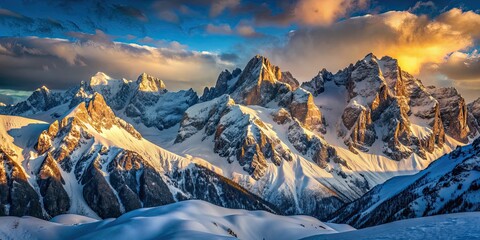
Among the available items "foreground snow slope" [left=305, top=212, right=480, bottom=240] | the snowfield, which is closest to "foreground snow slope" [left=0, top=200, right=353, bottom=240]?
the snowfield

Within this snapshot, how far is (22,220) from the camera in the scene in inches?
6860

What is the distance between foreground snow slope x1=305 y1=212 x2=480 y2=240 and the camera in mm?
44812

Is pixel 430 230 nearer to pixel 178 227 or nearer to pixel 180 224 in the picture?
pixel 178 227

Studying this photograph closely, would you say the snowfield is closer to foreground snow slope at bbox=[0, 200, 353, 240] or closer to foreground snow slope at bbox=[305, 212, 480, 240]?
foreground snow slope at bbox=[0, 200, 353, 240]

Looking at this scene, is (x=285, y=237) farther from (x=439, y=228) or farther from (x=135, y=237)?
(x=439, y=228)

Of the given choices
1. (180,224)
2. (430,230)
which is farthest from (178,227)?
(430,230)

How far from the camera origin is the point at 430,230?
155ft

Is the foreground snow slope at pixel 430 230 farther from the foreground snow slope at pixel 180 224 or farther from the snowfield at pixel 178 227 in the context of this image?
the foreground snow slope at pixel 180 224

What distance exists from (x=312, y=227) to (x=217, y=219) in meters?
33.9

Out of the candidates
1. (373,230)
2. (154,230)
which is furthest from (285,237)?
(373,230)

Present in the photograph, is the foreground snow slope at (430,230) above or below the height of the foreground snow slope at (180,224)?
above

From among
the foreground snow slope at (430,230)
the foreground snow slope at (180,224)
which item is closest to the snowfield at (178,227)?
the foreground snow slope at (180,224)

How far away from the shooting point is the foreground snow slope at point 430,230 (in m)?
44.8

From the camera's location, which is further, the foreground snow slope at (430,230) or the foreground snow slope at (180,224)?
the foreground snow slope at (180,224)
